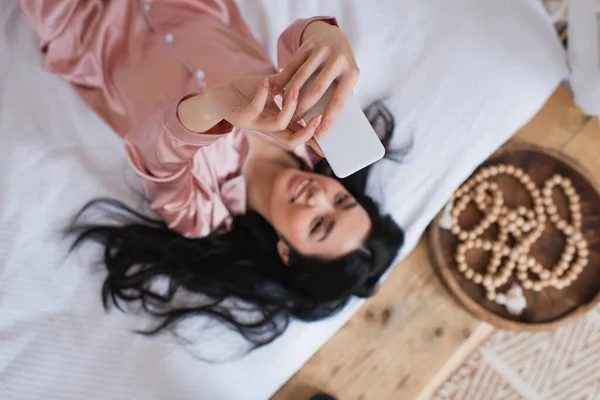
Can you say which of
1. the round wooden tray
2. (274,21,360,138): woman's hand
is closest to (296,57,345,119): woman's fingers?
(274,21,360,138): woman's hand

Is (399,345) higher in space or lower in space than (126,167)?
lower

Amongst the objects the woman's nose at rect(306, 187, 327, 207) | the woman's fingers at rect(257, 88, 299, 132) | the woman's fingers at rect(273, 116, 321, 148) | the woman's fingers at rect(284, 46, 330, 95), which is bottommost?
the woman's nose at rect(306, 187, 327, 207)

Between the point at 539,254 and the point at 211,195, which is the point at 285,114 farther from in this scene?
the point at 539,254

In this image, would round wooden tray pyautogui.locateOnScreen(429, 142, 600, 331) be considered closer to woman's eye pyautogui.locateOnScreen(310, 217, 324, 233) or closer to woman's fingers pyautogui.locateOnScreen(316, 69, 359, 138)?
woman's eye pyautogui.locateOnScreen(310, 217, 324, 233)

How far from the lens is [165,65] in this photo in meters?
0.83

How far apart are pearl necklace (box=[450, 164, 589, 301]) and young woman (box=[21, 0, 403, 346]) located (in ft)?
0.72

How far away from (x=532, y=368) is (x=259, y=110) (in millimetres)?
946

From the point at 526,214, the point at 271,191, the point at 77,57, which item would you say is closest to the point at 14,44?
the point at 77,57

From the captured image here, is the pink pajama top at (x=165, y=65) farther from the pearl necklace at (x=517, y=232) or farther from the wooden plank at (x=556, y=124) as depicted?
the wooden plank at (x=556, y=124)

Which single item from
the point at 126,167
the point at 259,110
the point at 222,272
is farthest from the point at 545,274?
the point at 126,167

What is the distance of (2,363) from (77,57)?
0.57 meters

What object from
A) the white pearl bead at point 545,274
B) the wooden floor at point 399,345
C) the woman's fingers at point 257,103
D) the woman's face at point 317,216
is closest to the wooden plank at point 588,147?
the white pearl bead at point 545,274

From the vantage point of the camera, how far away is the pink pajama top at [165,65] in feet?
2.67

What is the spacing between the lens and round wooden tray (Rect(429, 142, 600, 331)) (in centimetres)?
98
